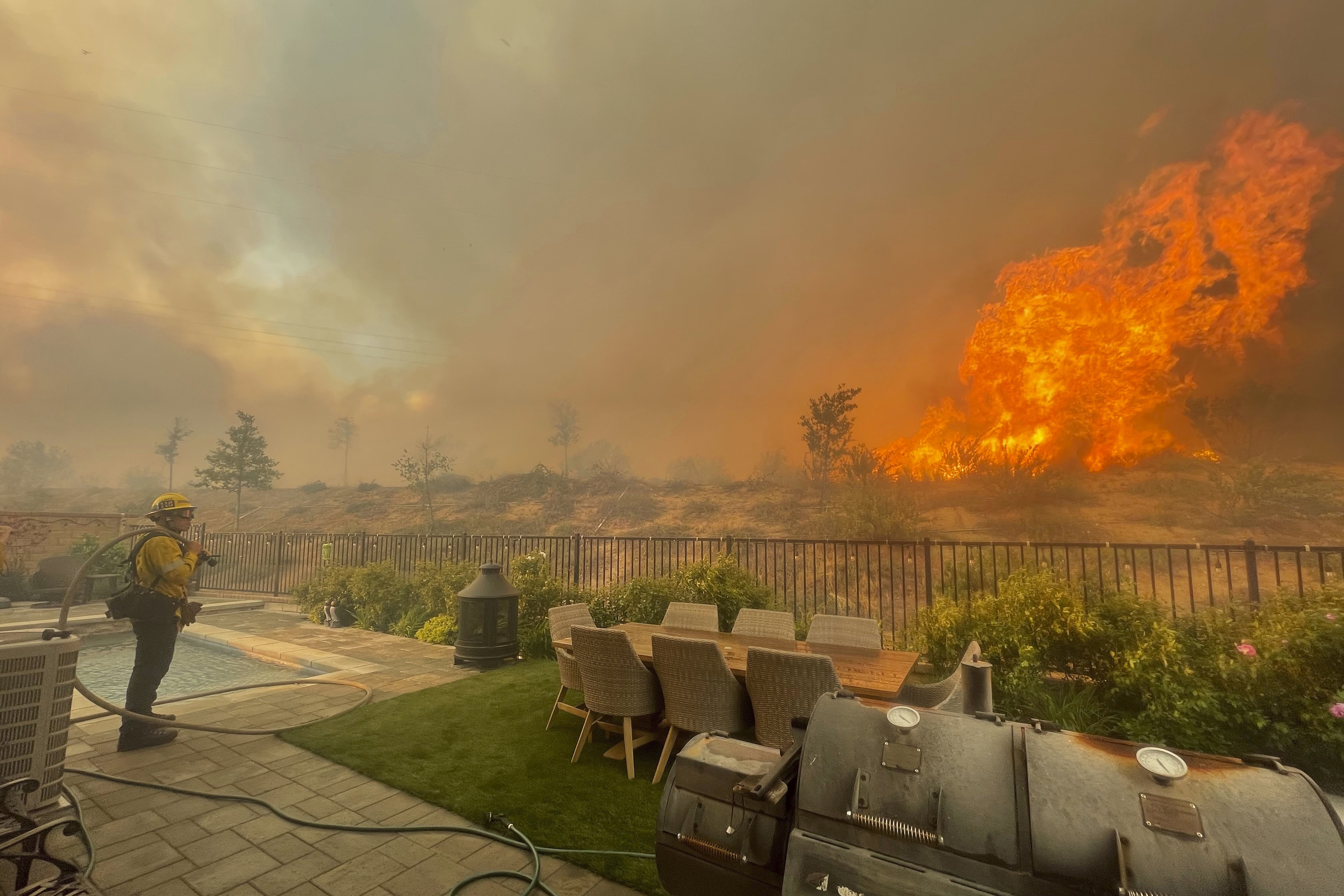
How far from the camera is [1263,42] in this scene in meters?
10.1

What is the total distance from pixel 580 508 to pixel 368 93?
23816 millimetres

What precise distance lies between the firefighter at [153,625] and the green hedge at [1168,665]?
6958 millimetres

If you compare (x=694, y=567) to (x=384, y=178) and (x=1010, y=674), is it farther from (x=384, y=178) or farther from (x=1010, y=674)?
(x=384, y=178)

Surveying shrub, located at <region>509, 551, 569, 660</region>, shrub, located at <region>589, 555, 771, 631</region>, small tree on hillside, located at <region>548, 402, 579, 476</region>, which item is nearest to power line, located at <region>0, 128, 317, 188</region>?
small tree on hillside, located at <region>548, 402, 579, 476</region>

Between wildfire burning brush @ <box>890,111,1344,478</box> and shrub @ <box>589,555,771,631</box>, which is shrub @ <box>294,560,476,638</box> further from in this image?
wildfire burning brush @ <box>890,111,1344,478</box>

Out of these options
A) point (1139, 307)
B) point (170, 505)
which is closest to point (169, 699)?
point (170, 505)

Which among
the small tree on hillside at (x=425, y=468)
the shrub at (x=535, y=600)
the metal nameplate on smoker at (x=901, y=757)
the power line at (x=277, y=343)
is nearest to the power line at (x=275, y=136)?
the power line at (x=277, y=343)

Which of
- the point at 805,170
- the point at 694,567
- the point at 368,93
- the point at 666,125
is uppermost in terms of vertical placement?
the point at 368,93

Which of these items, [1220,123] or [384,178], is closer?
[1220,123]

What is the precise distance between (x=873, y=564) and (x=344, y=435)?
38.6 m

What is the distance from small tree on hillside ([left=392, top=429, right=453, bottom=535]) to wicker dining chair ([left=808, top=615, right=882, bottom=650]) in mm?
24707

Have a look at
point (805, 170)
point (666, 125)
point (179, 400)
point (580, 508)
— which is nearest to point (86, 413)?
point (179, 400)

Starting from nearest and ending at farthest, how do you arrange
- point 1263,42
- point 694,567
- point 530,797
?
point 530,797, point 694,567, point 1263,42

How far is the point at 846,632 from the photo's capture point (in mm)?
4859
